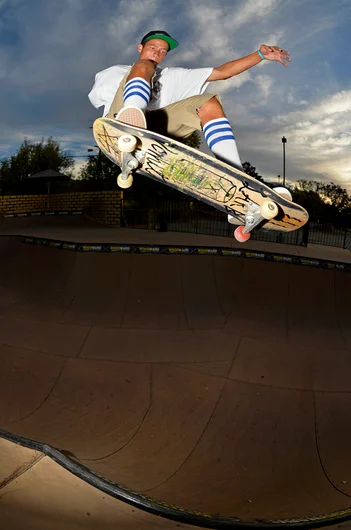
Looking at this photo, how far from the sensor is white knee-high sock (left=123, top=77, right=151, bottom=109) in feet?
9.60

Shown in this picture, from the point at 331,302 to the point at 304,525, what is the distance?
633 centimetres

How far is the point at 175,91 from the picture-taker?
10.7ft

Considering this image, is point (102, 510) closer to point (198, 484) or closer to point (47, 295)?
point (198, 484)

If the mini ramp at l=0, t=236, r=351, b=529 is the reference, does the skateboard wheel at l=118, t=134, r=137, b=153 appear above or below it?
above

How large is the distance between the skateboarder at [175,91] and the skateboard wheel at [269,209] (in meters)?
0.47

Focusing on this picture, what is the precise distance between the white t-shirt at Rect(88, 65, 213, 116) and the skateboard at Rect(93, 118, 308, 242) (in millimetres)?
439

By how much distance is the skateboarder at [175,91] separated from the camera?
10.0 ft

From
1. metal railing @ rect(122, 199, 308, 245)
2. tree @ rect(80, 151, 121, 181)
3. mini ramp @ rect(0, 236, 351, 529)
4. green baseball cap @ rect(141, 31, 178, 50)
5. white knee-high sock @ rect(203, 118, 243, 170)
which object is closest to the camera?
green baseball cap @ rect(141, 31, 178, 50)

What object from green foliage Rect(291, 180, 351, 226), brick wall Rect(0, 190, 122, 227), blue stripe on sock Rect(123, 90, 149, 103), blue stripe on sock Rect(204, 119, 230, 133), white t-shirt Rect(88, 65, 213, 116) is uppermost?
green foliage Rect(291, 180, 351, 226)

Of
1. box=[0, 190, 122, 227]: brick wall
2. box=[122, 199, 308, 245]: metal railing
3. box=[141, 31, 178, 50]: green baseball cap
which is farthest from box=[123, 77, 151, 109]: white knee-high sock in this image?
box=[0, 190, 122, 227]: brick wall

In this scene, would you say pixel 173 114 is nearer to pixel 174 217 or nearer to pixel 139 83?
pixel 139 83

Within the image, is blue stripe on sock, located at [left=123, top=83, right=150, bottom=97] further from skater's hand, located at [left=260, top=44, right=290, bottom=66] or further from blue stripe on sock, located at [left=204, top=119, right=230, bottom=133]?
skater's hand, located at [left=260, top=44, right=290, bottom=66]

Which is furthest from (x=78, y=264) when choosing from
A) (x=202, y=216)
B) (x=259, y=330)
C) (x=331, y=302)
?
(x=202, y=216)

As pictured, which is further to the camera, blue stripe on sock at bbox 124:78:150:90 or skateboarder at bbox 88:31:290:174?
skateboarder at bbox 88:31:290:174
